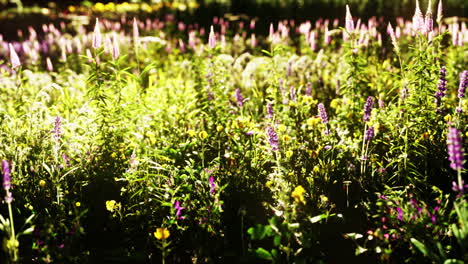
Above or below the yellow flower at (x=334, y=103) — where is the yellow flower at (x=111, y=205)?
below

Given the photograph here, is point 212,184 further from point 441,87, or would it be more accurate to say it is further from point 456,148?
point 441,87

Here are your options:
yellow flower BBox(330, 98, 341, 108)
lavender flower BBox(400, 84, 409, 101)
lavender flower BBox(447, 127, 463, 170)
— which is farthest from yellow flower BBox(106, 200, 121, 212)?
lavender flower BBox(400, 84, 409, 101)

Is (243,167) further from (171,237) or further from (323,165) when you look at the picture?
(171,237)

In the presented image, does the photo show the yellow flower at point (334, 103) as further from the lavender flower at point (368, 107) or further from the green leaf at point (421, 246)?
the green leaf at point (421, 246)

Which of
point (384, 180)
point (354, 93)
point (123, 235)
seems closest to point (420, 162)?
point (384, 180)

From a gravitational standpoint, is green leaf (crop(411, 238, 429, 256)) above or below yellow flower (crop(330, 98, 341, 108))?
below

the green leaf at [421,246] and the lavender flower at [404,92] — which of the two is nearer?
the green leaf at [421,246]

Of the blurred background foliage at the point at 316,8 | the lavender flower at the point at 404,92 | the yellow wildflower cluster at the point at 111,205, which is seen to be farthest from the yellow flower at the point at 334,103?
the blurred background foliage at the point at 316,8

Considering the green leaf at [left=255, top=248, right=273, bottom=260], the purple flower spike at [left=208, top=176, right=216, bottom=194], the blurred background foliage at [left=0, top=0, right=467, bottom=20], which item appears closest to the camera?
the green leaf at [left=255, top=248, right=273, bottom=260]

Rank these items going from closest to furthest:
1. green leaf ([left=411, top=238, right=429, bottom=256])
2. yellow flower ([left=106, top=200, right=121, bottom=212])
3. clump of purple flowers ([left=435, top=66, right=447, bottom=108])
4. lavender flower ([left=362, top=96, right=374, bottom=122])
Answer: green leaf ([left=411, top=238, right=429, bottom=256]) < yellow flower ([left=106, top=200, right=121, bottom=212]) < lavender flower ([left=362, top=96, right=374, bottom=122]) < clump of purple flowers ([left=435, top=66, right=447, bottom=108])

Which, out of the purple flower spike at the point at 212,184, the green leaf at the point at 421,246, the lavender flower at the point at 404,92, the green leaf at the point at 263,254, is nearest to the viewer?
the green leaf at the point at 421,246

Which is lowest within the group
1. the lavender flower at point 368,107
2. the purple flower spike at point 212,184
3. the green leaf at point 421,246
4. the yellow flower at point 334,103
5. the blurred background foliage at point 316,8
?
the green leaf at point 421,246

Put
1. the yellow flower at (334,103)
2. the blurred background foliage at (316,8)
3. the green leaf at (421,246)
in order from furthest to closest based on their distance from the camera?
the blurred background foliage at (316,8)
the yellow flower at (334,103)
the green leaf at (421,246)

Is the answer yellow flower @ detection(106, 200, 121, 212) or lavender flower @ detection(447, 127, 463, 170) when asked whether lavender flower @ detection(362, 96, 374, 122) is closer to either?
lavender flower @ detection(447, 127, 463, 170)
